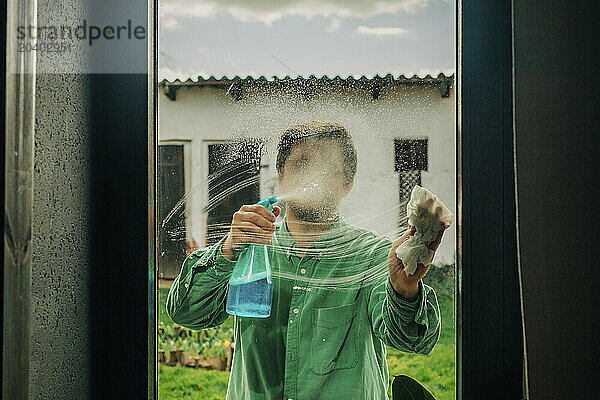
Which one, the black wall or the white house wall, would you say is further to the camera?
the white house wall

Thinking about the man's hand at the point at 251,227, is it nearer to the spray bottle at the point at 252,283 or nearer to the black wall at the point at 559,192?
the spray bottle at the point at 252,283

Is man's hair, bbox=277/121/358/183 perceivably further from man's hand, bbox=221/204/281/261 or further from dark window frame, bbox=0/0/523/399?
dark window frame, bbox=0/0/523/399

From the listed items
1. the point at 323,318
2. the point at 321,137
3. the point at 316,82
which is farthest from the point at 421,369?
the point at 316,82

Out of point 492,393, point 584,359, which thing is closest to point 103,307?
point 492,393

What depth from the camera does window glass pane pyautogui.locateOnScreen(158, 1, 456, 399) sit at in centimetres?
105

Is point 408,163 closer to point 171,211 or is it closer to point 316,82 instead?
point 316,82

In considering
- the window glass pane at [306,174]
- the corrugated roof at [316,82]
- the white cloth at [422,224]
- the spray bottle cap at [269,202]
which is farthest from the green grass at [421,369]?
the corrugated roof at [316,82]

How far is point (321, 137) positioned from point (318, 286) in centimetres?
28

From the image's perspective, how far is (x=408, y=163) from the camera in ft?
3.46

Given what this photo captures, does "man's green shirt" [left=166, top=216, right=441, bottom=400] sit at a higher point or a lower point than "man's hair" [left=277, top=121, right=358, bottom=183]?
lower

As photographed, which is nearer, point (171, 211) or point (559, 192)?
point (559, 192)

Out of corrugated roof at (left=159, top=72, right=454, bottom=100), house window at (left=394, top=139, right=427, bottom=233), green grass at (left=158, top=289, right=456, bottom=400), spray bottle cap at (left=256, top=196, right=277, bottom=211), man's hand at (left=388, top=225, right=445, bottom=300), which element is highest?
corrugated roof at (left=159, top=72, right=454, bottom=100)

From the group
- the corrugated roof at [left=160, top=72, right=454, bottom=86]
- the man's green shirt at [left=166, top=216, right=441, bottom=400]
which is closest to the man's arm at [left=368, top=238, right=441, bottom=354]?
the man's green shirt at [left=166, top=216, right=441, bottom=400]

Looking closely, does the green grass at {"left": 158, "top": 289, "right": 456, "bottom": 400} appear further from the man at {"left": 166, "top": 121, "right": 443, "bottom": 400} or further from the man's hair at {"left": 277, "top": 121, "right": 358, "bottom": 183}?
the man's hair at {"left": 277, "top": 121, "right": 358, "bottom": 183}
